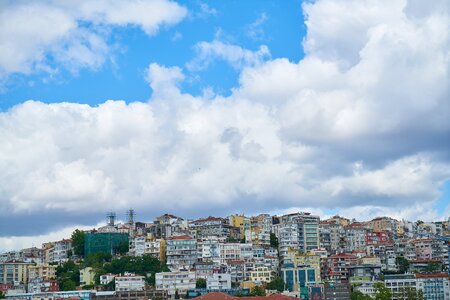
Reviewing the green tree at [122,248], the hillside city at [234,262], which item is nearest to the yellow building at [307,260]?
the hillside city at [234,262]

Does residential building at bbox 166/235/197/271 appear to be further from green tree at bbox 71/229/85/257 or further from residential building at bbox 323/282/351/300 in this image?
residential building at bbox 323/282/351/300

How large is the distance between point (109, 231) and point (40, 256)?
11.2 m

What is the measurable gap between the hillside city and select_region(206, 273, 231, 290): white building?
96 mm

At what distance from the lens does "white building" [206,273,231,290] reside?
68.5 meters

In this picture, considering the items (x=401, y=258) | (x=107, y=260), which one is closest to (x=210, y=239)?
(x=107, y=260)

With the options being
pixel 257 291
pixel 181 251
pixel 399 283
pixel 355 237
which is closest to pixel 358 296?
pixel 399 283

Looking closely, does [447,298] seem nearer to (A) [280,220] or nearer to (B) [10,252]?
(A) [280,220]

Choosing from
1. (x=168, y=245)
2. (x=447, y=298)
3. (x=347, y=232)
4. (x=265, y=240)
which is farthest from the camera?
(x=347, y=232)

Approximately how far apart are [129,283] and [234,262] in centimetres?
1107

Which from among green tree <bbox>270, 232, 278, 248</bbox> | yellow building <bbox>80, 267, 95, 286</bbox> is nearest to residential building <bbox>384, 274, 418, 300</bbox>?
green tree <bbox>270, 232, 278, 248</bbox>

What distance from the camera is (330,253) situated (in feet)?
267

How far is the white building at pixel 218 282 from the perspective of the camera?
68500 mm

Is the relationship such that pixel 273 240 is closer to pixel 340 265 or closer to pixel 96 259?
pixel 340 265

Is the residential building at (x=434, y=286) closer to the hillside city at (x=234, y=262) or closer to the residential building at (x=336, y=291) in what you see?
the hillside city at (x=234, y=262)
